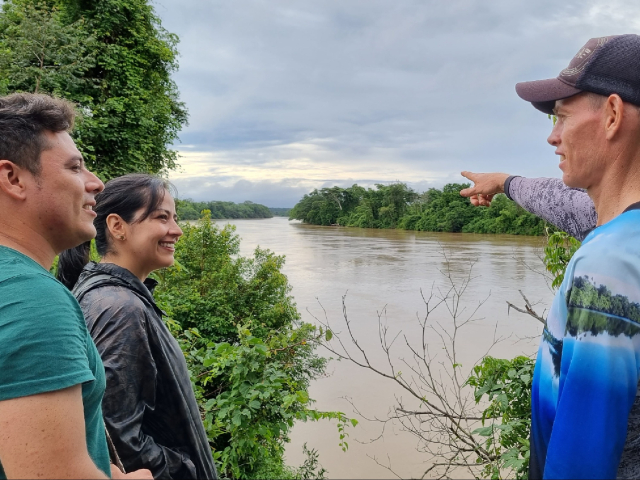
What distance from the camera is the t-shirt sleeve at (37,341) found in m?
0.67

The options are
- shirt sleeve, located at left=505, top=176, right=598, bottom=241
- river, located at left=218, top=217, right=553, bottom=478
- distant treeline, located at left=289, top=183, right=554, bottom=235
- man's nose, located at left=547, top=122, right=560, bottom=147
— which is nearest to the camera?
man's nose, located at left=547, top=122, right=560, bottom=147

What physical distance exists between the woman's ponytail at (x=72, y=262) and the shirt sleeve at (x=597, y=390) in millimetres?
1571

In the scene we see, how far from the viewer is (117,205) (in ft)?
5.18

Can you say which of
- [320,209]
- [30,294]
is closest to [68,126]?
[30,294]

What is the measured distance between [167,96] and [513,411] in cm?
1265

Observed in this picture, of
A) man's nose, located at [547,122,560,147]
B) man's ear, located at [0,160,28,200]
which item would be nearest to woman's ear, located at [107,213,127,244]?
man's ear, located at [0,160,28,200]

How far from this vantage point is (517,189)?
139cm

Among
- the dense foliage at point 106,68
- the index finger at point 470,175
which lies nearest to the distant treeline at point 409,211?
the dense foliage at point 106,68

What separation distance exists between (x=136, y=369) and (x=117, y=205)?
60cm

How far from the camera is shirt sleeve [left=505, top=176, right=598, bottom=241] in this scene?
1156 mm

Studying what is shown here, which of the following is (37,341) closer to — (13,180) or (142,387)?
(13,180)

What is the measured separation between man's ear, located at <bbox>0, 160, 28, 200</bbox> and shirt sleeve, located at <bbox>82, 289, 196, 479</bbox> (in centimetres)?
55

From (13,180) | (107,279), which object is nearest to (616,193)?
(13,180)

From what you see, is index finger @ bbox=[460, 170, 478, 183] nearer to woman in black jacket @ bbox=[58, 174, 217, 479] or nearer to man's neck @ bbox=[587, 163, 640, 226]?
man's neck @ bbox=[587, 163, 640, 226]
